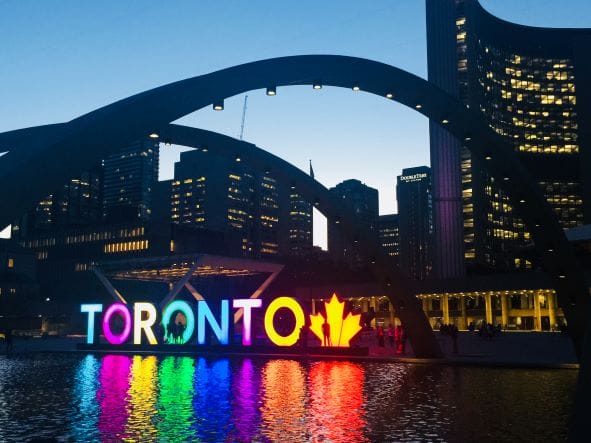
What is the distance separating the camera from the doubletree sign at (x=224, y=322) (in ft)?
124

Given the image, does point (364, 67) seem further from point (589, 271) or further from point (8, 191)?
point (589, 271)

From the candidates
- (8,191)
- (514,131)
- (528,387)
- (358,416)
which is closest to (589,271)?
(528,387)

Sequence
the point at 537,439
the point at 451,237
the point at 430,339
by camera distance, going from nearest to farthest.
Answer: the point at 537,439 → the point at 430,339 → the point at 451,237

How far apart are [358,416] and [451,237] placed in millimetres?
120254

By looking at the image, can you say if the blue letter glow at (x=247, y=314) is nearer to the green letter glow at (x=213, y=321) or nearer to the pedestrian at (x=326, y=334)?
the green letter glow at (x=213, y=321)

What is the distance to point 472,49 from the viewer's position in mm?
148375

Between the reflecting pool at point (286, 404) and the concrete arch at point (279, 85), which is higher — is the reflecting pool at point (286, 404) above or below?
below

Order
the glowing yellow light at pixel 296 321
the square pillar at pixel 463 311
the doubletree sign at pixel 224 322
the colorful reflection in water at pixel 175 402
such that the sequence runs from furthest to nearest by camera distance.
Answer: the square pillar at pixel 463 311
the glowing yellow light at pixel 296 321
the doubletree sign at pixel 224 322
the colorful reflection in water at pixel 175 402

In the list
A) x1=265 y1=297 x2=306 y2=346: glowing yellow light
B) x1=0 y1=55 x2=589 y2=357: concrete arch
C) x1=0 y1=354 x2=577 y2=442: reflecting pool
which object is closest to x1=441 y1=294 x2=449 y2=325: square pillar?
x1=265 y1=297 x2=306 y2=346: glowing yellow light

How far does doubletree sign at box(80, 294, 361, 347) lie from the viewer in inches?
1491

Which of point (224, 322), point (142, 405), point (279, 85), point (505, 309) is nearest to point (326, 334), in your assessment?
point (224, 322)

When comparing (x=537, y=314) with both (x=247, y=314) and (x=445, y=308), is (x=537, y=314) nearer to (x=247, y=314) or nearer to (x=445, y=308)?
(x=445, y=308)

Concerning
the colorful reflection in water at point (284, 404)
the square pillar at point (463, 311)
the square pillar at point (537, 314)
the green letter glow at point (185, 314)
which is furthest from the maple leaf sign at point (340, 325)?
the square pillar at point (463, 311)

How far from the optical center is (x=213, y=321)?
1660 inches
